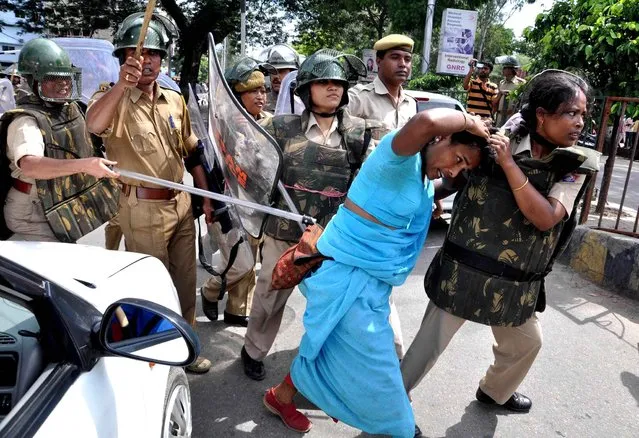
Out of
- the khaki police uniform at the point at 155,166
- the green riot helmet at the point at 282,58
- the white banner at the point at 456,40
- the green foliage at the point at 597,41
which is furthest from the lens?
the white banner at the point at 456,40

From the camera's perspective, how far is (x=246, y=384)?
9.62 ft

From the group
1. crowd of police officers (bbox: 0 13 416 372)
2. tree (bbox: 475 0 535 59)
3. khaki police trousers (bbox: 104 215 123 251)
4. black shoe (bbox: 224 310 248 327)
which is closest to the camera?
crowd of police officers (bbox: 0 13 416 372)

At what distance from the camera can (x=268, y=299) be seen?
9.29 ft

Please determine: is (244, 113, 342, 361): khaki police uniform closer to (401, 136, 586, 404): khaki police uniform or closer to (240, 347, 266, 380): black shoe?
(240, 347, 266, 380): black shoe

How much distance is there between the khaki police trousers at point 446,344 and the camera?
2.39 m

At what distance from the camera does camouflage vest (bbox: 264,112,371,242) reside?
8.79 ft

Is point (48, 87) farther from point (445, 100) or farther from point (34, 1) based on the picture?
point (34, 1)

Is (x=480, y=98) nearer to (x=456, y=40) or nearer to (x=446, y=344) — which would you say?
(x=446, y=344)

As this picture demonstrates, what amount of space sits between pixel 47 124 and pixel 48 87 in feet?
0.66

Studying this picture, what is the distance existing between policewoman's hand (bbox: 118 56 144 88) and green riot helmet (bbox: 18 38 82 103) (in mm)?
595

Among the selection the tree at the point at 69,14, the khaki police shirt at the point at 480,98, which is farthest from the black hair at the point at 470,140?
the tree at the point at 69,14

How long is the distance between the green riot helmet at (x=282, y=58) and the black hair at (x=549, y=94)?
3603 mm

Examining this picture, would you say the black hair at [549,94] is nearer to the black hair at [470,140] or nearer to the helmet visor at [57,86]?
the black hair at [470,140]

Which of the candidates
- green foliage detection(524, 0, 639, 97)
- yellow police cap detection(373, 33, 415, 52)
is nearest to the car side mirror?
yellow police cap detection(373, 33, 415, 52)
